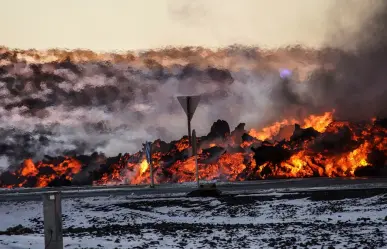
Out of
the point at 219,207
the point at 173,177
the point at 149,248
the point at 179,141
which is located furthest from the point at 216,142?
the point at 149,248

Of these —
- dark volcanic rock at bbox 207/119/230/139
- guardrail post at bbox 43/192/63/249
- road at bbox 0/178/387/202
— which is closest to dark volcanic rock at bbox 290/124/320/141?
dark volcanic rock at bbox 207/119/230/139

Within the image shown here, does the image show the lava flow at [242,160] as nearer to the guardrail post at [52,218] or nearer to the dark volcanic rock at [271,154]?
the dark volcanic rock at [271,154]

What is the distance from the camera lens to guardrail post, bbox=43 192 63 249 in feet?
37.7

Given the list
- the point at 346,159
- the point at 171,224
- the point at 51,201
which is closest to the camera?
the point at 51,201

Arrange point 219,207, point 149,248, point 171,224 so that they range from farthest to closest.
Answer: point 219,207, point 171,224, point 149,248

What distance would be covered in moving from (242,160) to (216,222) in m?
44.8

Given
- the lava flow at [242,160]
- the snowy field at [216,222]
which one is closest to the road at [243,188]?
the snowy field at [216,222]

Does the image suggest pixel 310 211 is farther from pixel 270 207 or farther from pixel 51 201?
pixel 51 201

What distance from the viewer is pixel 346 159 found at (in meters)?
56.4

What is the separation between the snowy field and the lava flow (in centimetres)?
2758

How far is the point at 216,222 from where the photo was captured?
2200cm

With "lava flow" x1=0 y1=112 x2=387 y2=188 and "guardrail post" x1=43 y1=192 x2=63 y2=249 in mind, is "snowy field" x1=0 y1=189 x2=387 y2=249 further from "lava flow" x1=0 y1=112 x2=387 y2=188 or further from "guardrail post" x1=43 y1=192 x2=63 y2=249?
"lava flow" x1=0 y1=112 x2=387 y2=188

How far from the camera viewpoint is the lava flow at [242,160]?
2235 inches

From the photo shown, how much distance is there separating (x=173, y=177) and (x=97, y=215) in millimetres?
41159
